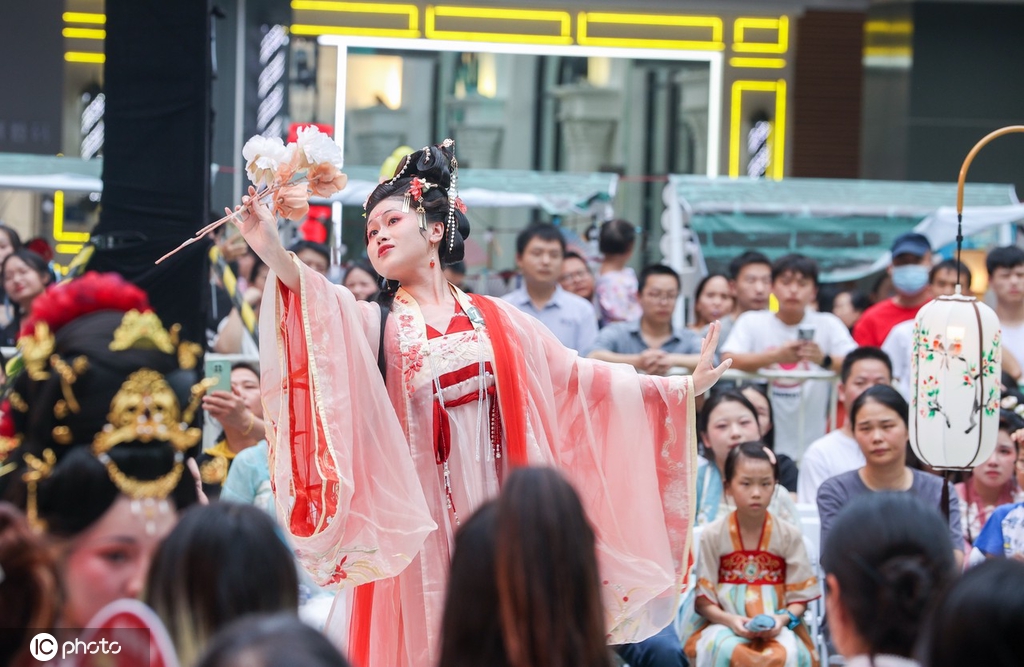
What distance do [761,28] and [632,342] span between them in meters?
6.58

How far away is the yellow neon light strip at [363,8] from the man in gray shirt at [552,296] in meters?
5.63

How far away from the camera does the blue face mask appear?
6516mm

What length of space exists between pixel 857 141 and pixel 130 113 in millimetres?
8515

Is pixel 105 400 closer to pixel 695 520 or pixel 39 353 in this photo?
pixel 39 353

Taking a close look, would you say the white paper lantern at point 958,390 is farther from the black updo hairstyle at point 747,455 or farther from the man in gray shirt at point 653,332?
the man in gray shirt at point 653,332

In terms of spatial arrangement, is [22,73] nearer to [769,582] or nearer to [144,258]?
[144,258]

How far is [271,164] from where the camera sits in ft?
11.1

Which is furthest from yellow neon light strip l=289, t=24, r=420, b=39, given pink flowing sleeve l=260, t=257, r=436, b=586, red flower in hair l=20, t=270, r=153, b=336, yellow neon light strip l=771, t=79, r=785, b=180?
red flower in hair l=20, t=270, r=153, b=336

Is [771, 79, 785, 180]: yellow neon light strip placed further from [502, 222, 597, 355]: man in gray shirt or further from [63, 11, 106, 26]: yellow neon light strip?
[502, 222, 597, 355]: man in gray shirt

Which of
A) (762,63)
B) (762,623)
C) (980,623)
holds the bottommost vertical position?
(762,623)

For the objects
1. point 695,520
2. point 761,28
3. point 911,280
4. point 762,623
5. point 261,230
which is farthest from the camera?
point 761,28

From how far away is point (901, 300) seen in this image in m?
6.56

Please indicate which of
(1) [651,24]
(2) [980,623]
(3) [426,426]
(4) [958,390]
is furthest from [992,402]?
(1) [651,24]

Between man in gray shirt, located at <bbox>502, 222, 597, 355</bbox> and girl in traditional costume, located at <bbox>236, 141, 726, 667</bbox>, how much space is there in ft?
7.28
